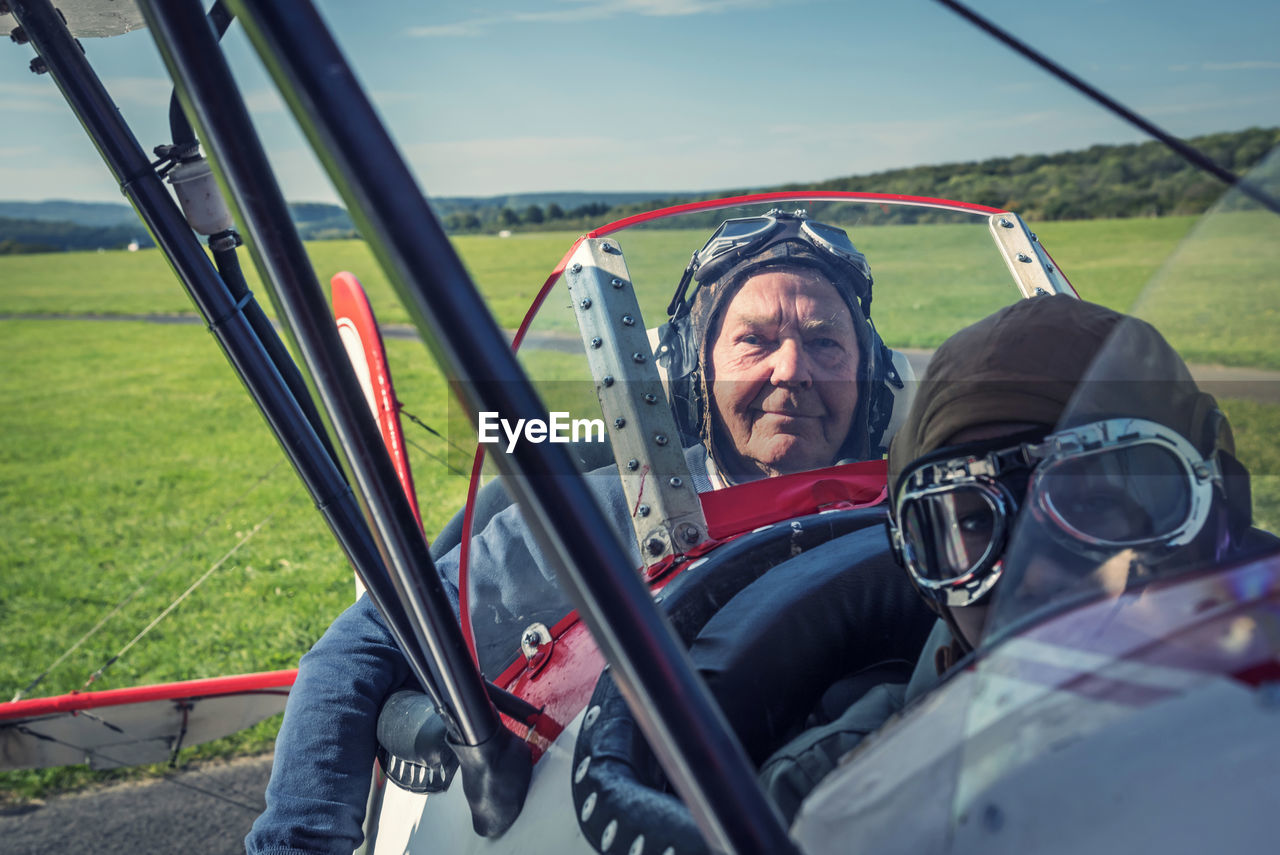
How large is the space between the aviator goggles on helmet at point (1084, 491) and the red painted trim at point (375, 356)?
2.16m

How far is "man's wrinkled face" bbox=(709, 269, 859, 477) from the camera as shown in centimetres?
154

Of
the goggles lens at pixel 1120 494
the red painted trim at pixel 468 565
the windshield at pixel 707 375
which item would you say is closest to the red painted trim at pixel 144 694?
the red painted trim at pixel 468 565

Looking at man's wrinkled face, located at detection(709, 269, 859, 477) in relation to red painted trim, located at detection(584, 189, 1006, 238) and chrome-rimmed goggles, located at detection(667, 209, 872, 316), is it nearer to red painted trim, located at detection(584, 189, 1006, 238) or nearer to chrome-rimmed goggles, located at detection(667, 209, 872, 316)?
chrome-rimmed goggles, located at detection(667, 209, 872, 316)

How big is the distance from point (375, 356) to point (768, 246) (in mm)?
2103

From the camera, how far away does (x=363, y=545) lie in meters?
1.13

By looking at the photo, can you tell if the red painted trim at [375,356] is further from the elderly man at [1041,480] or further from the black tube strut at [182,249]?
the elderly man at [1041,480]

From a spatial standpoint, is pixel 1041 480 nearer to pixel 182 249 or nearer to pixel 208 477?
pixel 182 249

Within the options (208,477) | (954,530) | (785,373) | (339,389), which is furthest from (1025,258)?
(208,477)

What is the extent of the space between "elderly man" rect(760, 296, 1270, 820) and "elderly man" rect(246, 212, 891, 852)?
1.60 feet

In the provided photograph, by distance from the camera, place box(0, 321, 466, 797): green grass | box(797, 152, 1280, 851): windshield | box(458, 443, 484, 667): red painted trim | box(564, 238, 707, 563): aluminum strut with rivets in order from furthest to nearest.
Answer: box(0, 321, 466, 797): green grass
box(458, 443, 484, 667): red painted trim
box(564, 238, 707, 563): aluminum strut with rivets
box(797, 152, 1280, 851): windshield

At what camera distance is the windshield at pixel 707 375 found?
4.60ft

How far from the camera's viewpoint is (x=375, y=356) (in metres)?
3.32

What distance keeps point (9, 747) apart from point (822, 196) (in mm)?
3129

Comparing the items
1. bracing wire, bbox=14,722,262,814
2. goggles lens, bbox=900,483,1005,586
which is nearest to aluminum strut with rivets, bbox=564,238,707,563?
goggles lens, bbox=900,483,1005,586
